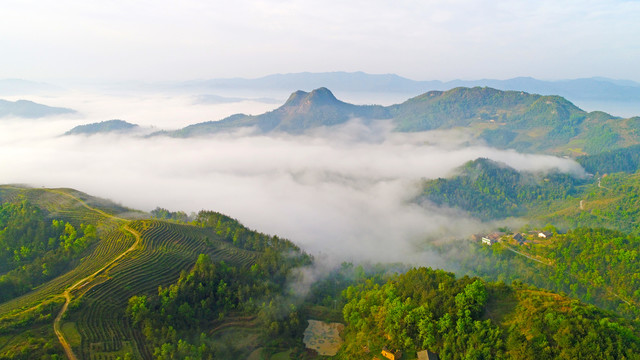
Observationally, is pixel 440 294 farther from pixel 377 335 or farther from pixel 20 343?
pixel 20 343

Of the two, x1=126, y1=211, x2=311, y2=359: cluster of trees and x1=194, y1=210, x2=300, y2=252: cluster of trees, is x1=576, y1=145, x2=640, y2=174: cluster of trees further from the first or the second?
x1=126, y1=211, x2=311, y2=359: cluster of trees

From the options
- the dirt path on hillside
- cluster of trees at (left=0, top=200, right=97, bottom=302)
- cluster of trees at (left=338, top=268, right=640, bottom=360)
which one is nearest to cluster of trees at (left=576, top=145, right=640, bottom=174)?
cluster of trees at (left=338, top=268, right=640, bottom=360)

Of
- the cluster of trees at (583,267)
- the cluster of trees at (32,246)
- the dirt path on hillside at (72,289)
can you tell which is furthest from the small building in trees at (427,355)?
the cluster of trees at (32,246)

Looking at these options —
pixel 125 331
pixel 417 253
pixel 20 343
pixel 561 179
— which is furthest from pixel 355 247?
pixel 561 179

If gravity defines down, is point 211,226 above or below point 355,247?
above

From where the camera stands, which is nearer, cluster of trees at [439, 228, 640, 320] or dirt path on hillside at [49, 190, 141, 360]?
dirt path on hillside at [49, 190, 141, 360]

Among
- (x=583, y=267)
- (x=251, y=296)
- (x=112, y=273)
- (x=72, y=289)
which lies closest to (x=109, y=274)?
(x=112, y=273)

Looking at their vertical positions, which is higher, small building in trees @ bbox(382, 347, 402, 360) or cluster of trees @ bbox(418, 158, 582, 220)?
small building in trees @ bbox(382, 347, 402, 360)
